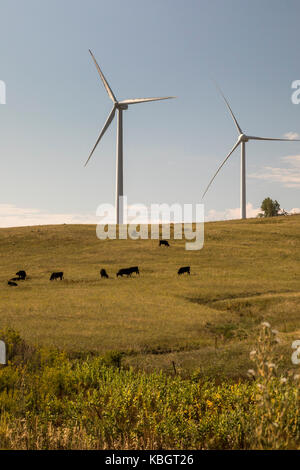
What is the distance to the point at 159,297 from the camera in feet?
121

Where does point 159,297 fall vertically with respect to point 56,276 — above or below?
below

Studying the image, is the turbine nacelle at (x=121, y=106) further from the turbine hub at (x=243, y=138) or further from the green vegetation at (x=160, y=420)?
the green vegetation at (x=160, y=420)

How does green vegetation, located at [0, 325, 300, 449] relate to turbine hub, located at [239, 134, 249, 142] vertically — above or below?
below

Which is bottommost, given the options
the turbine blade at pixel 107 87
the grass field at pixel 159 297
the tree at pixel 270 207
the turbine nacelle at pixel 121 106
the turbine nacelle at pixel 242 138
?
the grass field at pixel 159 297

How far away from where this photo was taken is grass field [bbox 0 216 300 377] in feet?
75.8

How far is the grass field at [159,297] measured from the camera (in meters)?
23.1

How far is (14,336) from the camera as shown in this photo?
17.8m

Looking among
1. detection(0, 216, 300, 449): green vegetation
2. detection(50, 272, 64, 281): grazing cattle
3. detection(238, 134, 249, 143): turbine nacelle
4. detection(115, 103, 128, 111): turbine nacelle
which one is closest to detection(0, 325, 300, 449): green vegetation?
detection(0, 216, 300, 449): green vegetation

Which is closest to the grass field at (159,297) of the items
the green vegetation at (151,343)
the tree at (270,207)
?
the green vegetation at (151,343)

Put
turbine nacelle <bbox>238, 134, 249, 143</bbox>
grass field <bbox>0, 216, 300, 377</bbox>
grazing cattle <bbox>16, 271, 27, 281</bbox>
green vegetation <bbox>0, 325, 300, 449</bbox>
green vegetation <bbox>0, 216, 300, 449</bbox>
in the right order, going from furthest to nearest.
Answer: turbine nacelle <bbox>238, 134, 249, 143</bbox> < grazing cattle <bbox>16, 271, 27, 281</bbox> < grass field <bbox>0, 216, 300, 377</bbox> < green vegetation <bbox>0, 216, 300, 449</bbox> < green vegetation <bbox>0, 325, 300, 449</bbox>

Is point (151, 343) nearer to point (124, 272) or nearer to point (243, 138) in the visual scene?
point (124, 272)

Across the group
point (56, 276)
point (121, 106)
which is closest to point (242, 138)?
point (121, 106)

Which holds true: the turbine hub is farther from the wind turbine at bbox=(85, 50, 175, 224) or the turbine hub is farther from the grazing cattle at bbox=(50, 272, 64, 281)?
the grazing cattle at bbox=(50, 272, 64, 281)
